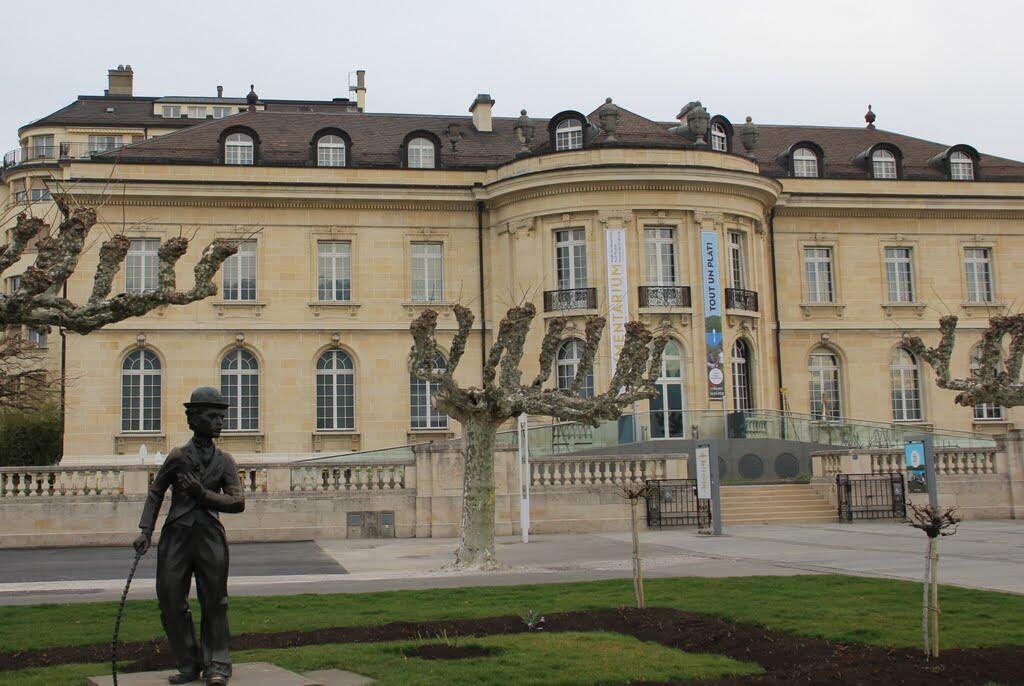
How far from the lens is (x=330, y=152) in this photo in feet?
128

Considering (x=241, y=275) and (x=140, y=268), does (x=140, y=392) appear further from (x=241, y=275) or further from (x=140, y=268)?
(x=241, y=275)

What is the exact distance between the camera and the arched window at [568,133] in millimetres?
37719

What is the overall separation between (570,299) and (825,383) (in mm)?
10230

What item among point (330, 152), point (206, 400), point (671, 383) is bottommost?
point (206, 400)

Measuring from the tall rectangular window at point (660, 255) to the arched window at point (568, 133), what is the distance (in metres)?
3.89

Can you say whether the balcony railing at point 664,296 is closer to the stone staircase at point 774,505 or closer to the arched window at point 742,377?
the arched window at point 742,377

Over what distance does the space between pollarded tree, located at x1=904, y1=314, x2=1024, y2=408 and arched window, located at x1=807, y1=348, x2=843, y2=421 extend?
15.7m

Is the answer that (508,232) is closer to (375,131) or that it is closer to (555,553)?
(375,131)

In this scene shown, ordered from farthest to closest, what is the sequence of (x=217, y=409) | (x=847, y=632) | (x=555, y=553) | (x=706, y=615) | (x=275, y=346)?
(x=275, y=346) → (x=555, y=553) → (x=706, y=615) → (x=847, y=632) → (x=217, y=409)

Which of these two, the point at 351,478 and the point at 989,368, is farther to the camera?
the point at 351,478

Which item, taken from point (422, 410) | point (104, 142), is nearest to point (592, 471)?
point (422, 410)

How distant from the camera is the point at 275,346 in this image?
37.2 meters

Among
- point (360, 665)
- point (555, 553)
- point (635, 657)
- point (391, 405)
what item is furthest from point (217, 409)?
point (391, 405)

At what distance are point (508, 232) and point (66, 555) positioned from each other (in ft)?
63.3
